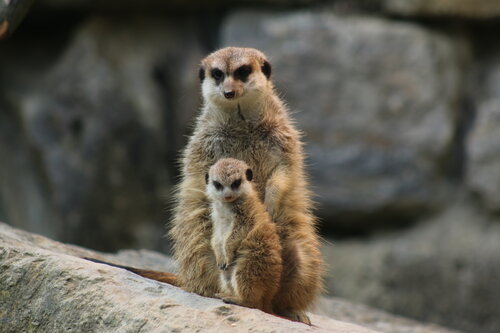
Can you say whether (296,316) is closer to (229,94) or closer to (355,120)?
(229,94)

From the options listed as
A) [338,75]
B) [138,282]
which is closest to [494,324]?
[338,75]

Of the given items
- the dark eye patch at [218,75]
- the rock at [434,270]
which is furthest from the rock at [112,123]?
the dark eye patch at [218,75]

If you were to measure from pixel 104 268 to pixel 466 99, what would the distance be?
2.96 m

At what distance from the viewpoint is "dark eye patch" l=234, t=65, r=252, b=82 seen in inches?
136

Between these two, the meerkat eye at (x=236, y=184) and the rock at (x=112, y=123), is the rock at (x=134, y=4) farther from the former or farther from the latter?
the meerkat eye at (x=236, y=184)

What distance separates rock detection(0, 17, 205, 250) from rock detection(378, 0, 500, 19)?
1.25 meters

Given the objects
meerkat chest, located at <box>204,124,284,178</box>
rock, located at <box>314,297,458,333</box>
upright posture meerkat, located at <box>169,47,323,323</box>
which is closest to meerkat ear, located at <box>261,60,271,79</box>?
upright posture meerkat, located at <box>169,47,323,323</box>

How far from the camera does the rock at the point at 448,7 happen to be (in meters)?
5.12

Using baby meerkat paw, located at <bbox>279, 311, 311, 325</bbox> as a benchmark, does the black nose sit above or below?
above

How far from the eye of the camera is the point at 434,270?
5309 millimetres

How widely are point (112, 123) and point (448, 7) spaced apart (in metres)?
2.09

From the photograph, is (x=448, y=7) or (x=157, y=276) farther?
(x=448, y=7)

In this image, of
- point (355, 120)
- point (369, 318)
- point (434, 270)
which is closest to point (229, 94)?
point (369, 318)

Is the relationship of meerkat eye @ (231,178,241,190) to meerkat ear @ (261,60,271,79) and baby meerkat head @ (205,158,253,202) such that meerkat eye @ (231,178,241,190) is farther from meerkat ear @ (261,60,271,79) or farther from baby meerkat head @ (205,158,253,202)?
meerkat ear @ (261,60,271,79)
